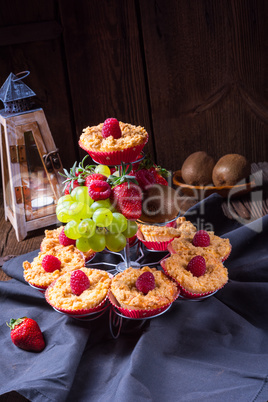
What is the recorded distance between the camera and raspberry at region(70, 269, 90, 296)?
1325 millimetres

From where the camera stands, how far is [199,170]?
210 centimetres

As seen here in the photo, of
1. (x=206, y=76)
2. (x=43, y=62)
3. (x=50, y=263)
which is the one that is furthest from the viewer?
(x=206, y=76)

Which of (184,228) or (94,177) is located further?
(184,228)

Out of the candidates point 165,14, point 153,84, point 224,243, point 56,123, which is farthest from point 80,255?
point 165,14

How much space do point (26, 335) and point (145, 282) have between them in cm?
36

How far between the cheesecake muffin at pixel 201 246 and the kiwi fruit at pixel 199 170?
1.92 ft

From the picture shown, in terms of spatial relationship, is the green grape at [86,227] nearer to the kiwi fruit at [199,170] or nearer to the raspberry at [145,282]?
the raspberry at [145,282]

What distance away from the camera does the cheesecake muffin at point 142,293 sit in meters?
1.25

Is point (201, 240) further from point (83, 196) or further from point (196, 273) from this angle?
point (83, 196)

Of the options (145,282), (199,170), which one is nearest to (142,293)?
(145,282)

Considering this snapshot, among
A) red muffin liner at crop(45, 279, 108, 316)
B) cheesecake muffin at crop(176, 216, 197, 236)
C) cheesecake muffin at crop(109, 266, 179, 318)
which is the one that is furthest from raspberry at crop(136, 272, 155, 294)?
cheesecake muffin at crop(176, 216, 197, 236)

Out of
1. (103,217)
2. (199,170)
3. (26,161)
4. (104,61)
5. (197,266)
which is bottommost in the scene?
(199,170)

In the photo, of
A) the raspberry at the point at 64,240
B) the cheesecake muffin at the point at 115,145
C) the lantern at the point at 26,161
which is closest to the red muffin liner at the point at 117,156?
the cheesecake muffin at the point at 115,145

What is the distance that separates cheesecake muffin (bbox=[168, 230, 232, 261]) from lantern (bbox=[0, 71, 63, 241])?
70cm
